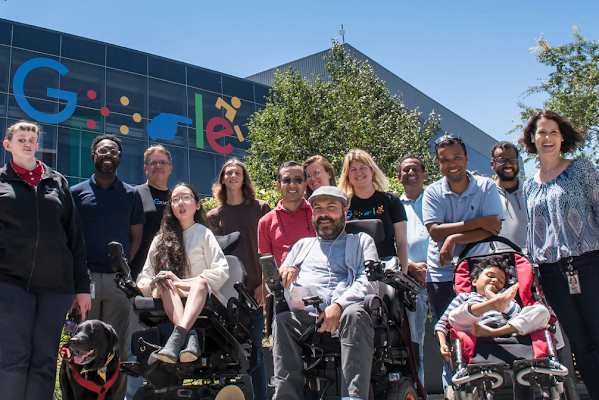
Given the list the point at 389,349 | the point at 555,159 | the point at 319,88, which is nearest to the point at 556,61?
the point at 319,88

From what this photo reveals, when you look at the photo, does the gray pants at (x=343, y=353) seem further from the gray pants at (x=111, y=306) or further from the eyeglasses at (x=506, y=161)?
the eyeglasses at (x=506, y=161)

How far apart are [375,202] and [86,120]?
19.5 m

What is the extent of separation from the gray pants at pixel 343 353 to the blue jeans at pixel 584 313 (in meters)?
1.39

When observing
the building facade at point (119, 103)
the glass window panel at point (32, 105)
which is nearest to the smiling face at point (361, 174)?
the building facade at point (119, 103)

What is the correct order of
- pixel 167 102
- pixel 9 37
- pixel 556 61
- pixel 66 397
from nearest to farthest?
1. pixel 66 397
2. pixel 556 61
3. pixel 9 37
4. pixel 167 102

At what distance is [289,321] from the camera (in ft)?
11.0

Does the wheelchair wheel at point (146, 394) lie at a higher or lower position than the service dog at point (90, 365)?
lower

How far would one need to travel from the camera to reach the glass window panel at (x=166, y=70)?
23.7 metres

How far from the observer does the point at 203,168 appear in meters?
24.5

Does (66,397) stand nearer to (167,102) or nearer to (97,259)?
(97,259)

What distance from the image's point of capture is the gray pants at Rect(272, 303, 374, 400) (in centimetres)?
304

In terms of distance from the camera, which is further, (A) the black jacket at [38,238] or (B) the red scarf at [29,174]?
(B) the red scarf at [29,174]

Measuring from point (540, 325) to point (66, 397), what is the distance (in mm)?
3535

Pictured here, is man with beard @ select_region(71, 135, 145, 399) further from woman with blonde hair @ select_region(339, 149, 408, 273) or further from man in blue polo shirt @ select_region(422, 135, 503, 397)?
man in blue polo shirt @ select_region(422, 135, 503, 397)
